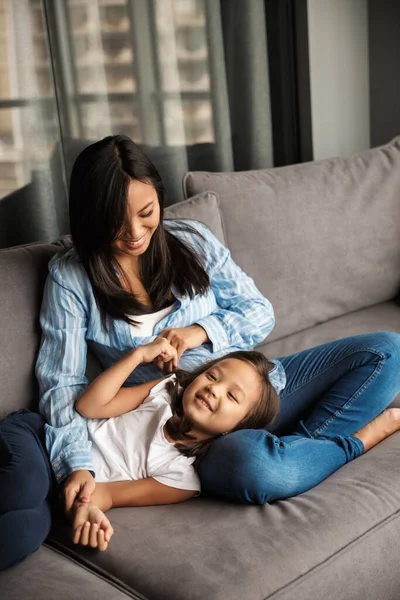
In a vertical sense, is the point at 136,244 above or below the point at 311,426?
above

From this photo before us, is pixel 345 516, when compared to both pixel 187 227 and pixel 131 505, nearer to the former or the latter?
pixel 131 505

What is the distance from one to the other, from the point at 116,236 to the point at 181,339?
0.90ft

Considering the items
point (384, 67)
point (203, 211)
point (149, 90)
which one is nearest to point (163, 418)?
point (203, 211)

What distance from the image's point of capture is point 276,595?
3.95 feet

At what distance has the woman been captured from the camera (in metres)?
1.48

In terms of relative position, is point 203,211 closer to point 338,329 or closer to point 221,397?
point 338,329

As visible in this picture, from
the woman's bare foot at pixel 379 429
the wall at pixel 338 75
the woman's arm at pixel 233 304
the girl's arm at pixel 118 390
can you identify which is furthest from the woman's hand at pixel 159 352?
the wall at pixel 338 75

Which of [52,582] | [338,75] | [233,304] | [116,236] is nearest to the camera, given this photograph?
[52,582]

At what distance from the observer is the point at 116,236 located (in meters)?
1.59

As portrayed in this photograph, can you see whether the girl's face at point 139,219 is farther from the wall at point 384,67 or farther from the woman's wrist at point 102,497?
the wall at point 384,67

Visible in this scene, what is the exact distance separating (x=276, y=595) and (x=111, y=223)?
780 mm

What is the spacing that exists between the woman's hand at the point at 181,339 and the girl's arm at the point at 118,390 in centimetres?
3

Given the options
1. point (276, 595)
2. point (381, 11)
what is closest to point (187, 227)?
point (276, 595)

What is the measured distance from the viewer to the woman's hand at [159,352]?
1587 mm
